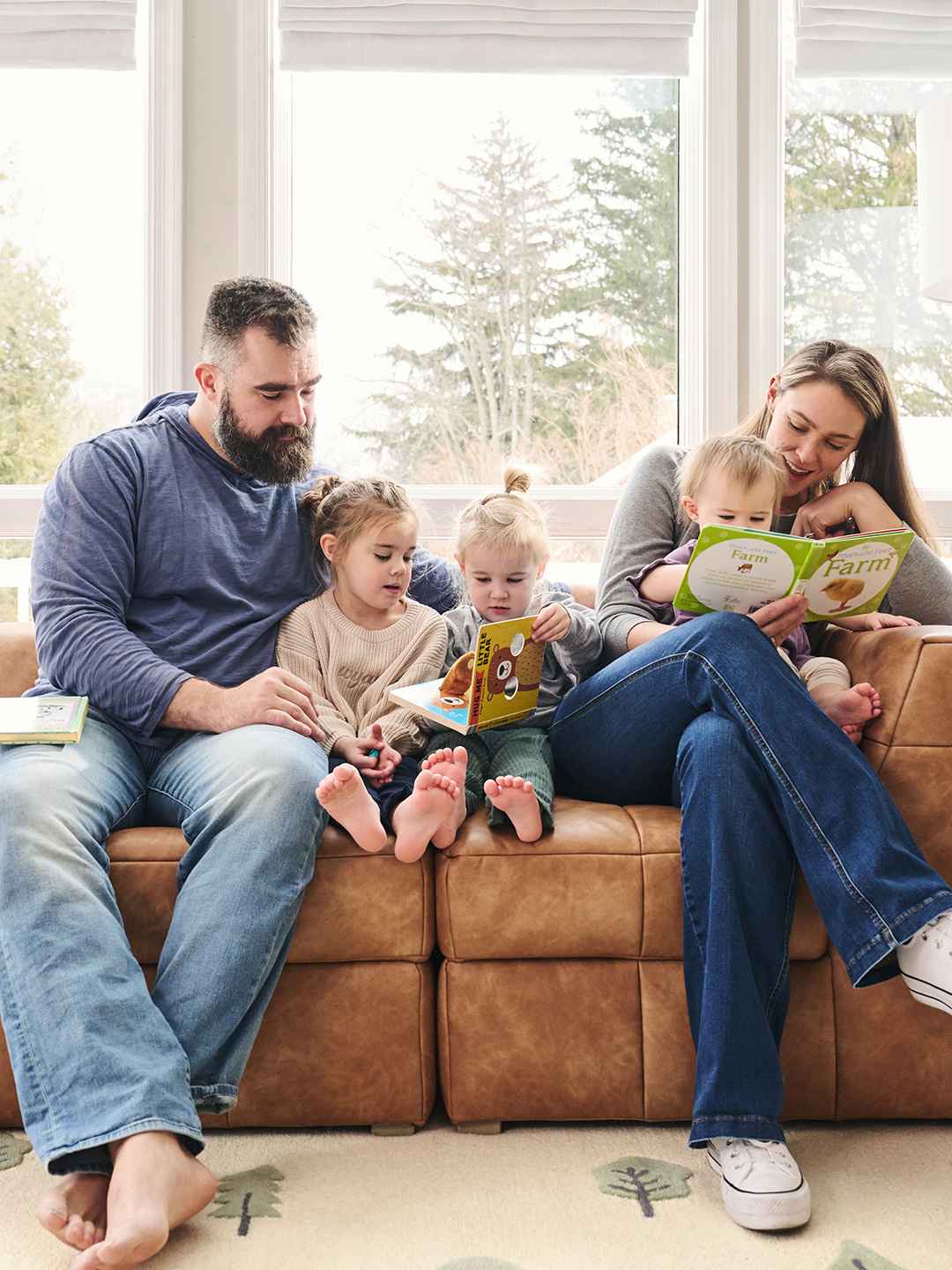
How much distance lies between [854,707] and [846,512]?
1.87 feet

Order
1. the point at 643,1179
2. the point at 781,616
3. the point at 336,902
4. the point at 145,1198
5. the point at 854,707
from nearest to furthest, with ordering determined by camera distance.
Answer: the point at 145,1198 < the point at 643,1179 < the point at 336,902 < the point at 854,707 < the point at 781,616

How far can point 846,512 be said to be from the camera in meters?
1.94

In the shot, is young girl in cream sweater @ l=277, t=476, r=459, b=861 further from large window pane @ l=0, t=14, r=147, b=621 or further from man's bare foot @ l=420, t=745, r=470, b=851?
large window pane @ l=0, t=14, r=147, b=621

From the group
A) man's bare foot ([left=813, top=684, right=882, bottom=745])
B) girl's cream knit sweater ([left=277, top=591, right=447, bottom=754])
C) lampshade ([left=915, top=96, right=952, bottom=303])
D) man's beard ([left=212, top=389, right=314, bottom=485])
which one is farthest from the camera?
lampshade ([left=915, top=96, right=952, bottom=303])

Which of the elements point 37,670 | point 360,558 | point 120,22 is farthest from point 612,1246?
point 120,22

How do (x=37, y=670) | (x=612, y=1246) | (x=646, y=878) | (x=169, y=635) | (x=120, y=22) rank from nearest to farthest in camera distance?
(x=612, y=1246) < (x=646, y=878) < (x=169, y=635) < (x=37, y=670) < (x=120, y=22)

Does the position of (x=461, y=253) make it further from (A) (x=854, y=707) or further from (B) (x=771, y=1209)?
(B) (x=771, y=1209)

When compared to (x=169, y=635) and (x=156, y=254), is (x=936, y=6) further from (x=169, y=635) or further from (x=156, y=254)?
(x=169, y=635)

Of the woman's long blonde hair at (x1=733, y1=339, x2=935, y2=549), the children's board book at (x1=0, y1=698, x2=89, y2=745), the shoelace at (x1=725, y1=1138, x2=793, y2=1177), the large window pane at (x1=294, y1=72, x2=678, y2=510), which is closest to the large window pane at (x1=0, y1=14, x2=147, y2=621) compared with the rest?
the large window pane at (x1=294, y1=72, x2=678, y2=510)

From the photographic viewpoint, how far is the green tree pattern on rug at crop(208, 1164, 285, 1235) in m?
1.21

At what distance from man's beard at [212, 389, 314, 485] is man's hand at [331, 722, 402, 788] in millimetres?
525

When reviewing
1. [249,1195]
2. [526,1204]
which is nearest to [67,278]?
[249,1195]

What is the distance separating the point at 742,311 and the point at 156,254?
5.13 ft

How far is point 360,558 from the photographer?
5.78ft
